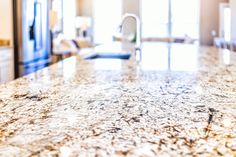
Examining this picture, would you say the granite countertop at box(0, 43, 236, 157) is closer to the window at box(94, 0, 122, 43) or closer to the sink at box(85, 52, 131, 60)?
the sink at box(85, 52, 131, 60)

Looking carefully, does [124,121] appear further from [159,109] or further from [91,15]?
[91,15]

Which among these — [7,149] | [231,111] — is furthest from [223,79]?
[7,149]

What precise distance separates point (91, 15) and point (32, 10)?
700 cm

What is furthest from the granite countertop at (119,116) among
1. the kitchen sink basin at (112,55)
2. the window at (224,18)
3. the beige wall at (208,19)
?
the beige wall at (208,19)

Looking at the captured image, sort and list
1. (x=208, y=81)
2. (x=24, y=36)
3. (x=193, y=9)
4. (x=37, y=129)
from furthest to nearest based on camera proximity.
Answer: (x=193, y=9) < (x=24, y=36) < (x=208, y=81) < (x=37, y=129)

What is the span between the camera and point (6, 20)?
12.4 ft

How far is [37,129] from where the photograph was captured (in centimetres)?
74

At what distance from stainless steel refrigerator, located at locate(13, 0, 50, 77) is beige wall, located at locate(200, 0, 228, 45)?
23.7ft

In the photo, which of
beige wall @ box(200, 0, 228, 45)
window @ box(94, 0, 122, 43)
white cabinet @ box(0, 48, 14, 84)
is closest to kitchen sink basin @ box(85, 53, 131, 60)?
white cabinet @ box(0, 48, 14, 84)

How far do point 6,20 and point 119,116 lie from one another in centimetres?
325

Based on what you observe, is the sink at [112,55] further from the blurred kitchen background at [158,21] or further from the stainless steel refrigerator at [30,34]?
the blurred kitchen background at [158,21]

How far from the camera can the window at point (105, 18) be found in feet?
35.6

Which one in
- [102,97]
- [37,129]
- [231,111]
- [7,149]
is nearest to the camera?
[7,149]

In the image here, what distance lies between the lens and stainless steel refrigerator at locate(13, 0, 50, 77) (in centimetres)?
379
